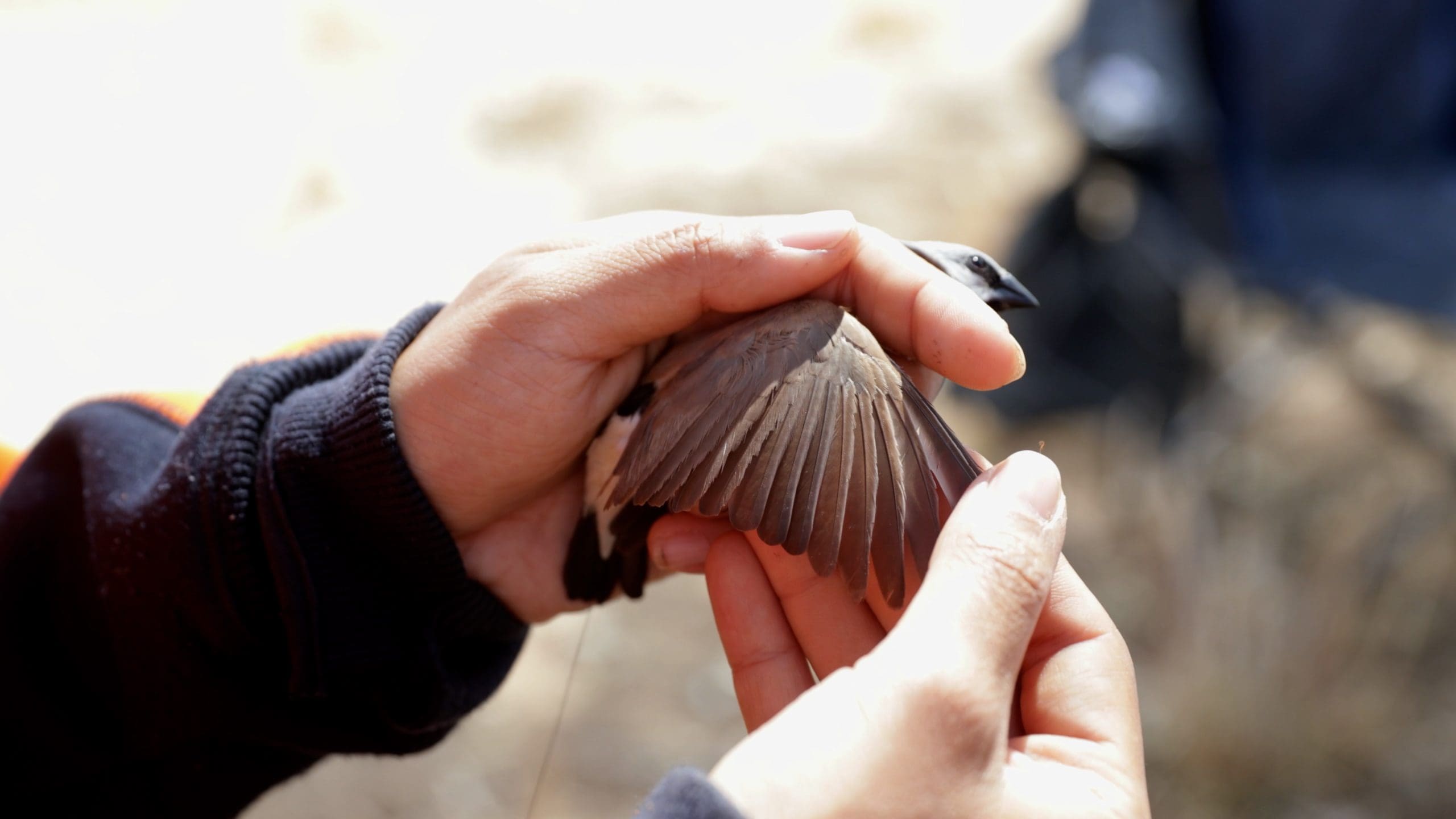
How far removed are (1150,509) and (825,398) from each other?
3324 mm

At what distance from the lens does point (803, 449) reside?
254cm

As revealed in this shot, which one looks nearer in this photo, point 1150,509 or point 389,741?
point 389,741

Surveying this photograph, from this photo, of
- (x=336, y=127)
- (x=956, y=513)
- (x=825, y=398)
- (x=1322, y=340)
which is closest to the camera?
(x=956, y=513)

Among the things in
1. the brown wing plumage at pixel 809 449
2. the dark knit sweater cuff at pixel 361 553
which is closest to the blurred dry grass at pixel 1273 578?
the brown wing plumage at pixel 809 449

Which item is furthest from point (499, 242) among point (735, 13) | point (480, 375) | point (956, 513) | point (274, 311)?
point (956, 513)

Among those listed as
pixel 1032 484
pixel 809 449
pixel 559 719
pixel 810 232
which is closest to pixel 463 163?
pixel 810 232

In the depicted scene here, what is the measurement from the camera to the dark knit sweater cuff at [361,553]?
2.55m

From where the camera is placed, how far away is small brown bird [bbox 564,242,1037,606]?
243 centimetres

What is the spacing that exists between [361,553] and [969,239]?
18.8 ft

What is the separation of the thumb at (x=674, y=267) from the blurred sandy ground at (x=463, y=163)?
2626mm

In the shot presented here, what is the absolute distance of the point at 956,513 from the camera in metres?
2.20

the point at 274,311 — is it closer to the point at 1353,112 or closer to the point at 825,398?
the point at 825,398

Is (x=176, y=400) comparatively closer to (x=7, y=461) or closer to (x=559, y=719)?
(x=7, y=461)

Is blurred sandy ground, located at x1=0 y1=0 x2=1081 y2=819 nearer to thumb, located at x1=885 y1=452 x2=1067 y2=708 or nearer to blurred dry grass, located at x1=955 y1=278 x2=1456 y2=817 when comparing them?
blurred dry grass, located at x1=955 y1=278 x2=1456 y2=817
